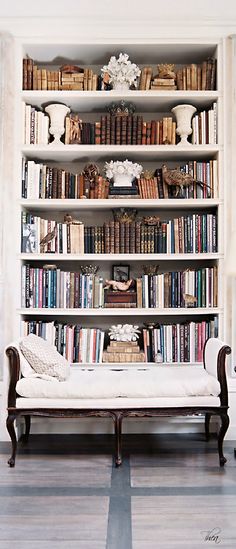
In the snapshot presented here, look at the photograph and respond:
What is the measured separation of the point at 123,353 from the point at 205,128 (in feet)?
5.92

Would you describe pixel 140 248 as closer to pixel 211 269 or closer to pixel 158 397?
pixel 211 269

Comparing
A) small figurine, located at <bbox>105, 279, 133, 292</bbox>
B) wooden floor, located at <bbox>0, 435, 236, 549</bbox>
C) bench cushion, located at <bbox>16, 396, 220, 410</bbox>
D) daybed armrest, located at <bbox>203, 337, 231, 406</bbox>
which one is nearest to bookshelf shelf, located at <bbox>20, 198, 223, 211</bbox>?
small figurine, located at <bbox>105, 279, 133, 292</bbox>

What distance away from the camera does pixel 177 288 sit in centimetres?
406

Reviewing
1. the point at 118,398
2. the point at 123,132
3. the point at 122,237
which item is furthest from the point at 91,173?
the point at 118,398

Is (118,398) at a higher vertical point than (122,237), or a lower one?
lower

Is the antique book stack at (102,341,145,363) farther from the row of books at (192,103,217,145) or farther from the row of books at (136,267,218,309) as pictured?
the row of books at (192,103,217,145)

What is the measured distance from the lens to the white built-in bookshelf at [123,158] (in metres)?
4.02

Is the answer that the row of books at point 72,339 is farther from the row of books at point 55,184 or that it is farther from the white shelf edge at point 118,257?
the row of books at point 55,184

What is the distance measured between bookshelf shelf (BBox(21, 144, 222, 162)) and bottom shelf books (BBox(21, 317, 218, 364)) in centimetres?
127

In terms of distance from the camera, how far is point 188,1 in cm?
374

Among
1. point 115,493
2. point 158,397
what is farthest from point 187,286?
point 115,493

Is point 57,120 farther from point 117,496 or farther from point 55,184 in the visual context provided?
point 117,496

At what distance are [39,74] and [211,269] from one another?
1976 millimetres

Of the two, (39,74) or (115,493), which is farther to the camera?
(39,74)
